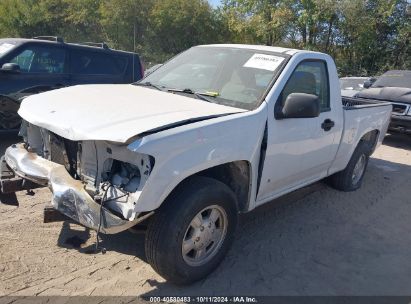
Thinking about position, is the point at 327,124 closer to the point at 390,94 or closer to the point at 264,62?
the point at 264,62

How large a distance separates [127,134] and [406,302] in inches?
103

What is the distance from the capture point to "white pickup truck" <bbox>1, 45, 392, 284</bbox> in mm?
2912

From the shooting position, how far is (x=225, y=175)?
3.69 m

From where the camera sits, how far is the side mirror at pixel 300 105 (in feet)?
11.9

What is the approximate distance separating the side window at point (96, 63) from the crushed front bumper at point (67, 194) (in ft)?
13.4

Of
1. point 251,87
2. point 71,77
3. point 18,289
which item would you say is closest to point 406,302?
point 251,87

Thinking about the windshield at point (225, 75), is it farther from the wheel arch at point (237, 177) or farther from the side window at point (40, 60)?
the side window at point (40, 60)

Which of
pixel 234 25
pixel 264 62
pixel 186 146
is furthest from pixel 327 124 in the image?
pixel 234 25

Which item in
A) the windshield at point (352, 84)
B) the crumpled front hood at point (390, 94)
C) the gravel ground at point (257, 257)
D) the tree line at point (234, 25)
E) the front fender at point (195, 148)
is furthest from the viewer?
the tree line at point (234, 25)

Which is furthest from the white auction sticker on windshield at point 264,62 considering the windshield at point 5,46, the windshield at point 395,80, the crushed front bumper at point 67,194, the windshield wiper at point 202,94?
the windshield at point 395,80

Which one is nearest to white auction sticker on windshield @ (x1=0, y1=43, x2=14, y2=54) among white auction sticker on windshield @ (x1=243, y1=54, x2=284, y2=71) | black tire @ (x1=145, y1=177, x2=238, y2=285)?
white auction sticker on windshield @ (x1=243, y1=54, x2=284, y2=71)

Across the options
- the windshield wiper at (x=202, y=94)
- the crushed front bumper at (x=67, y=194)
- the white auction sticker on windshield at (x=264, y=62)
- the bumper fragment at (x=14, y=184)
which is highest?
the white auction sticker on windshield at (x=264, y=62)

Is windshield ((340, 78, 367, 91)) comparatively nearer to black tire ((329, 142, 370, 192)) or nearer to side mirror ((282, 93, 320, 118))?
black tire ((329, 142, 370, 192))

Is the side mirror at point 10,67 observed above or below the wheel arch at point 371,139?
above
